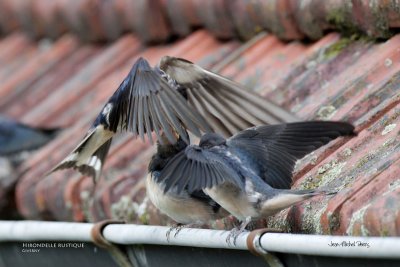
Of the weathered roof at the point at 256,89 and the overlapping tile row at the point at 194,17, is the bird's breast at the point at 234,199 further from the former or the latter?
the overlapping tile row at the point at 194,17

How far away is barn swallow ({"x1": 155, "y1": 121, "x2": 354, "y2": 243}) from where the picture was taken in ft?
8.56

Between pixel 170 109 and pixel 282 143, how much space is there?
35 centimetres

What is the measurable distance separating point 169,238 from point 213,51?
5.43 feet

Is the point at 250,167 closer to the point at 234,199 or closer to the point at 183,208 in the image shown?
the point at 234,199

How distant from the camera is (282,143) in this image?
2955 millimetres

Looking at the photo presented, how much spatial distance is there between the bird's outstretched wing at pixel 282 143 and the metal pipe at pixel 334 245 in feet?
2.00

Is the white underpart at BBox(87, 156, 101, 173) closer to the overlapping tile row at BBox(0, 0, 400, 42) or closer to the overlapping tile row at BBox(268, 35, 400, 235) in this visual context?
the overlapping tile row at BBox(268, 35, 400, 235)

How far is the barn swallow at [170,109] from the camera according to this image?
3104 millimetres

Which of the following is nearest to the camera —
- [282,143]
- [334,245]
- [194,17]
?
[334,245]

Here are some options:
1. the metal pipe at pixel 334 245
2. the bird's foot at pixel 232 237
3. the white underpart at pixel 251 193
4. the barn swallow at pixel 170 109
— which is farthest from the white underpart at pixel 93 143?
the metal pipe at pixel 334 245

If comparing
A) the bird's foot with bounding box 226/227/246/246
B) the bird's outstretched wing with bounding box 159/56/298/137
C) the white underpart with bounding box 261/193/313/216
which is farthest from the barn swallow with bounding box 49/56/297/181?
the bird's foot with bounding box 226/227/246/246

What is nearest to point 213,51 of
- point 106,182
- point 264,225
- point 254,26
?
point 254,26

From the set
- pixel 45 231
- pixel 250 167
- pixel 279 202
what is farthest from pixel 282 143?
pixel 45 231

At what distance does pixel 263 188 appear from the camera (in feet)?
8.97
